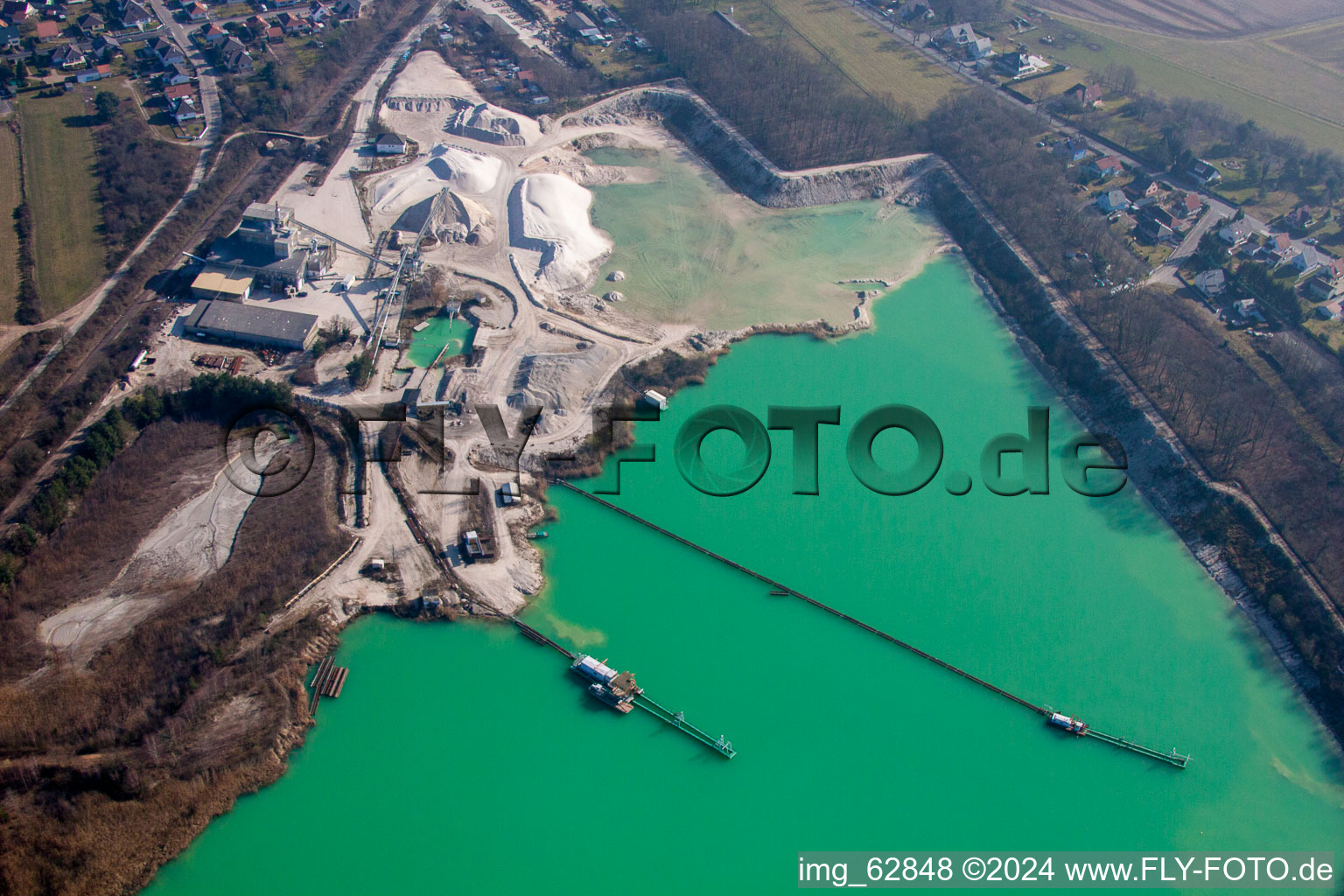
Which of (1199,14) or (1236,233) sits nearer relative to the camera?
(1236,233)

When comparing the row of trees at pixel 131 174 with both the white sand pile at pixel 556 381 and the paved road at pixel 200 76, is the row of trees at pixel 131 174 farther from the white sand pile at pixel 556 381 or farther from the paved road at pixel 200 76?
the white sand pile at pixel 556 381

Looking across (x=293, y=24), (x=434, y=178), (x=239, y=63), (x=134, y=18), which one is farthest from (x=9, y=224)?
(x=293, y=24)

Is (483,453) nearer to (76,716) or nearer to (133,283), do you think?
(76,716)

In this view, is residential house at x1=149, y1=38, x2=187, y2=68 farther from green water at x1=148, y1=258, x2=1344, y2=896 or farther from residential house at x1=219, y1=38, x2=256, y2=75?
green water at x1=148, y1=258, x2=1344, y2=896

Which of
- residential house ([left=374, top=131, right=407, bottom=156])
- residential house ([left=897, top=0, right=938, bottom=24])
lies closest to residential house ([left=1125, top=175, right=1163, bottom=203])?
residential house ([left=897, top=0, right=938, bottom=24])

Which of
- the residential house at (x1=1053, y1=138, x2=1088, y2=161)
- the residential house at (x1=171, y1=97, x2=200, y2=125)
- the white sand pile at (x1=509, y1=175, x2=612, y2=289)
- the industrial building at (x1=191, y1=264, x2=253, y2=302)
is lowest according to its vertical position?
the industrial building at (x1=191, y1=264, x2=253, y2=302)

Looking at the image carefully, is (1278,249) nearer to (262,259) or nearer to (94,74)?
(262,259)

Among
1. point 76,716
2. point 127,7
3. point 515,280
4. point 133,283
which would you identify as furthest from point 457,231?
point 127,7
